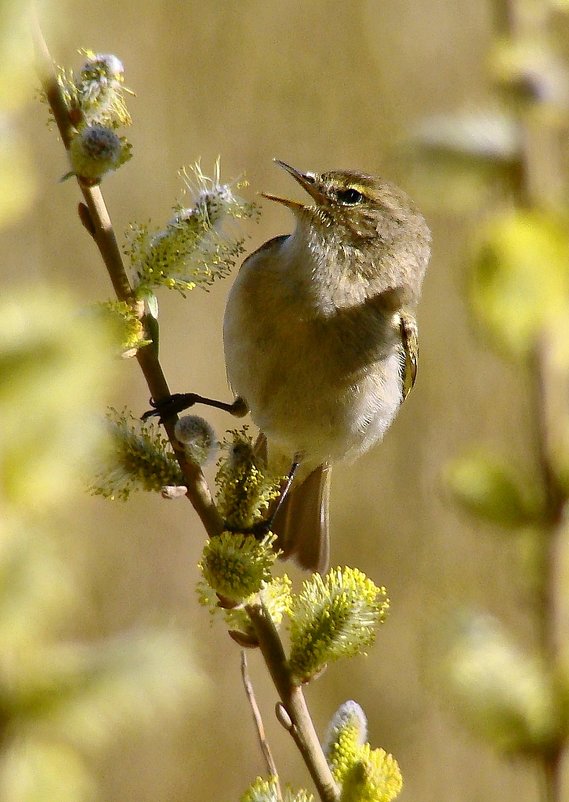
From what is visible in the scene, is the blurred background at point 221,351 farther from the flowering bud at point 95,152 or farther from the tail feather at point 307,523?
the flowering bud at point 95,152

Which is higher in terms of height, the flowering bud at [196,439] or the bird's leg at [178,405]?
the flowering bud at [196,439]

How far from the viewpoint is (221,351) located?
12.6ft

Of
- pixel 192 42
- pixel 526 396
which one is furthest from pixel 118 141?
pixel 192 42

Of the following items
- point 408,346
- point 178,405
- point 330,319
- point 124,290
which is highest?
point 124,290

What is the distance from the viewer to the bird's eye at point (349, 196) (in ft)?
7.99

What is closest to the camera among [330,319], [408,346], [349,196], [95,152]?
[95,152]

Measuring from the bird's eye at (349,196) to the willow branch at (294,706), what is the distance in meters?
1.46

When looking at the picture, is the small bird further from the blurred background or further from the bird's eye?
the blurred background

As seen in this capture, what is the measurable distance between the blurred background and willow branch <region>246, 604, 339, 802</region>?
2.28m

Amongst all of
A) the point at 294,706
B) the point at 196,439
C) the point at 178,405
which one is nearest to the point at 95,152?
the point at 196,439

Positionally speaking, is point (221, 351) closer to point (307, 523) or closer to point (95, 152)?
point (307, 523)

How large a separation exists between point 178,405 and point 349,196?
82 cm

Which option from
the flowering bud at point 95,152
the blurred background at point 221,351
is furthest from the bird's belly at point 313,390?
the flowering bud at point 95,152

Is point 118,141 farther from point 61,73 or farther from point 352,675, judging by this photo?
point 352,675
